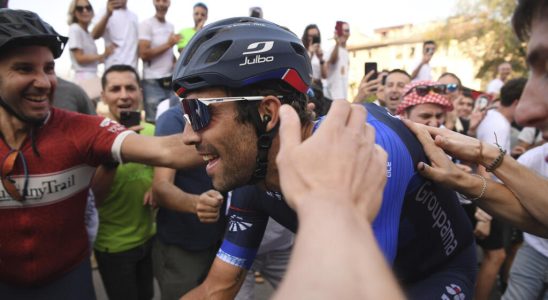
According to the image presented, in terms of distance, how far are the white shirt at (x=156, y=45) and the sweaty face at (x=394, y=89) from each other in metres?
3.50

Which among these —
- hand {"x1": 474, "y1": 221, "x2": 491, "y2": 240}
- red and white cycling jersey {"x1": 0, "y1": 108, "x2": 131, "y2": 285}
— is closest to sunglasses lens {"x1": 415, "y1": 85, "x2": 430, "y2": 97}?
hand {"x1": 474, "y1": 221, "x2": 491, "y2": 240}

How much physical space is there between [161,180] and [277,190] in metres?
1.41

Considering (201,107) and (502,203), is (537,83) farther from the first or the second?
(201,107)

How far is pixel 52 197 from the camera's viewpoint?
7.59ft

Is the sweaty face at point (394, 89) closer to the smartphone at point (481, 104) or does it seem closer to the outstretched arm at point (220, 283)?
the smartphone at point (481, 104)

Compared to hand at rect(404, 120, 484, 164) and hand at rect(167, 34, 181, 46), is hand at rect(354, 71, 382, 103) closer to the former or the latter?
hand at rect(404, 120, 484, 164)

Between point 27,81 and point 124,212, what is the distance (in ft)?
5.03

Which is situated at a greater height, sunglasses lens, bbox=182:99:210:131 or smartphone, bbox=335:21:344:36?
smartphone, bbox=335:21:344:36

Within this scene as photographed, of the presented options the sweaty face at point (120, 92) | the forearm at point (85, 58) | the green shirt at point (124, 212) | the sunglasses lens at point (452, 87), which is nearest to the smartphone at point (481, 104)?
the sunglasses lens at point (452, 87)

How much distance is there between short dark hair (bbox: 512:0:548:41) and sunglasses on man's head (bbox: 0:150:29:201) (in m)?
2.50

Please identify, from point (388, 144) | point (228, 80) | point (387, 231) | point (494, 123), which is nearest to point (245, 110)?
point (228, 80)

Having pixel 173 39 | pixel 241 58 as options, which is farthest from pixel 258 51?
pixel 173 39

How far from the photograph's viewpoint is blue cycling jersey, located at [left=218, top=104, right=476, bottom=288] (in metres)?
1.67

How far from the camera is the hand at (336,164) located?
2.82ft
